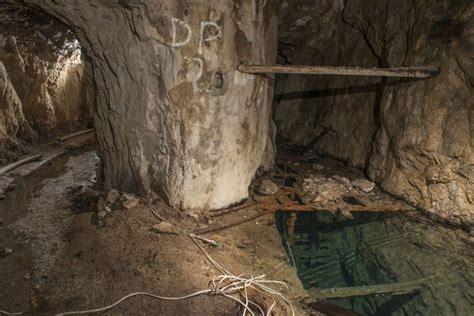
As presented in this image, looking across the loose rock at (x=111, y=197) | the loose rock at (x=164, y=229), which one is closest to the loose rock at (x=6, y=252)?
the loose rock at (x=111, y=197)

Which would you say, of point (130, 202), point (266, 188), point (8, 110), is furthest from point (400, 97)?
point (8, 110)

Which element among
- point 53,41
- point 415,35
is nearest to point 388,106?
point 415,35

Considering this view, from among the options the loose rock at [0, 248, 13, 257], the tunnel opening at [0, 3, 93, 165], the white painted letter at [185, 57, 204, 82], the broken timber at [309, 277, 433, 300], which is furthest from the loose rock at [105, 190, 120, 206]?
the tunnel opening at [0, 3, 93, 165]

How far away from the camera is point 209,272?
126 inches

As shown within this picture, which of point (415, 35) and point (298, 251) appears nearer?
point (298, 251)

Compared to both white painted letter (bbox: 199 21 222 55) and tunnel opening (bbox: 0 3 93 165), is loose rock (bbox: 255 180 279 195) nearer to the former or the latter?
white painted letter (bbox: 199 21 222 55)

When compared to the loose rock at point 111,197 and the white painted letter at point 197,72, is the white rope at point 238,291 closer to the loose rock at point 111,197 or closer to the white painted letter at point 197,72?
the loose rock at point 111,197

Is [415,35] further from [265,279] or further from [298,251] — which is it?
[265,279]

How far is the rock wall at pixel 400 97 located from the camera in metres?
4.19

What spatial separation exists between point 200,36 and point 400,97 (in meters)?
3.14

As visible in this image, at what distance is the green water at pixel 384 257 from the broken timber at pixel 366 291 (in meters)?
0.05

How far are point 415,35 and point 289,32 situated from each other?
102 inches

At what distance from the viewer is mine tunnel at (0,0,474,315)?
9.89 ft

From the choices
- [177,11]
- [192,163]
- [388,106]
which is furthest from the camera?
Result: [388,106]
